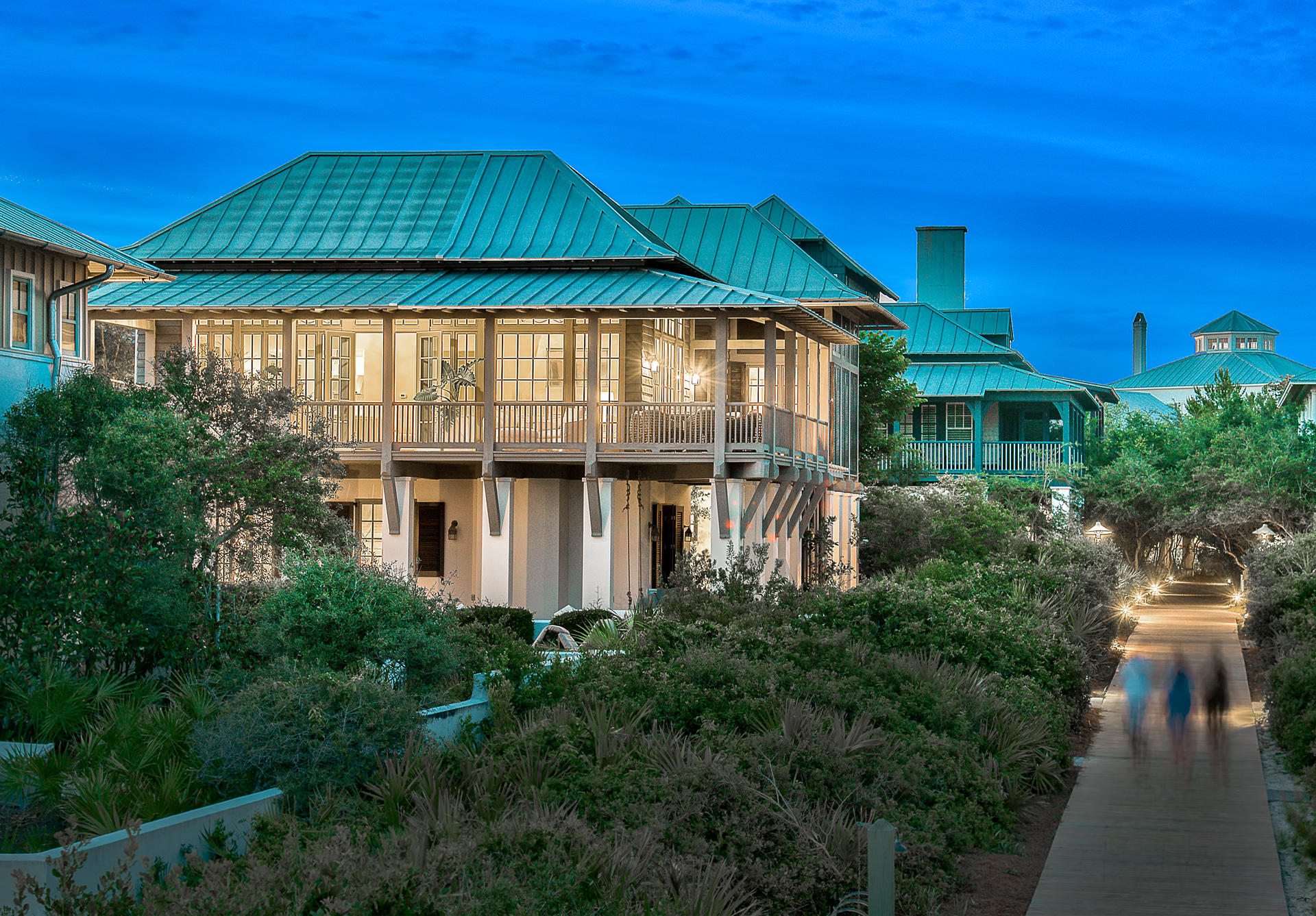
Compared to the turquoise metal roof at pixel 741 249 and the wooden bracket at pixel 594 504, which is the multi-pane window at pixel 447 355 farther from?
the turquoise metal roof at pixel 741 249

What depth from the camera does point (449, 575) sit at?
92.3 feet

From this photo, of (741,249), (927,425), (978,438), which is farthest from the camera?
(927,425)

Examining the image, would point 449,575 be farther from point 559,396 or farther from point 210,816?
point 210,816

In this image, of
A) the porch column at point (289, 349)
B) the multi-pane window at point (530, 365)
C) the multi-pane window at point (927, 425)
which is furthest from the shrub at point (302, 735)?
the multi-pane window at point (927, 425)

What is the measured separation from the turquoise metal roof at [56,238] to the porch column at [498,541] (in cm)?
882

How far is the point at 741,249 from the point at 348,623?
21.2 meters

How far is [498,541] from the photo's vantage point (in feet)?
85.7

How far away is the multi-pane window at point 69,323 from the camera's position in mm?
17281

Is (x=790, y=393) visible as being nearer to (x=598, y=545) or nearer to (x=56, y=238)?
(x=598, y=545)

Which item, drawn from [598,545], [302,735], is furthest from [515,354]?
[302,735]

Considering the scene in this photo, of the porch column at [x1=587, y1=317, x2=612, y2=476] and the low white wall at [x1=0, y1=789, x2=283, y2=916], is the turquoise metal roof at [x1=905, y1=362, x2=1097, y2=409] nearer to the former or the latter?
the porch column at [x1=587, y1=317, x2=612, y2=476]

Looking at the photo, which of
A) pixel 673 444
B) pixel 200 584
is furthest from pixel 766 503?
pixel 200 584

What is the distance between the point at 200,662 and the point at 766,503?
14.6m

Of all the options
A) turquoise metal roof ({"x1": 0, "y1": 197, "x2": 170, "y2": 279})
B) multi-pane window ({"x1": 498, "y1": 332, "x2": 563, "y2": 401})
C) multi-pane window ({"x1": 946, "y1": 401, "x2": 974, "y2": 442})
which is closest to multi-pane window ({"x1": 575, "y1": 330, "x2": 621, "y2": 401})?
multi-pane window ({"x1": 498, "y1": 332, "x2": 563, "y2": 401})
